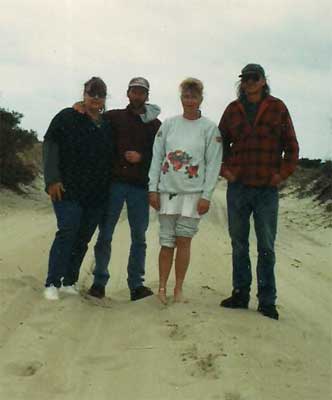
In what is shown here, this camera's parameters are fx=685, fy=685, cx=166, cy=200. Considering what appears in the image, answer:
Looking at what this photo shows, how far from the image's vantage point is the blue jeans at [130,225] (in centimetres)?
676

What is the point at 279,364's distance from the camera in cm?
489

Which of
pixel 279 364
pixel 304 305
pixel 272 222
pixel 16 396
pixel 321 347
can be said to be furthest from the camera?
pixel 304 305

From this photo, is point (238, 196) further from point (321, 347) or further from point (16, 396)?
point (16, 396)

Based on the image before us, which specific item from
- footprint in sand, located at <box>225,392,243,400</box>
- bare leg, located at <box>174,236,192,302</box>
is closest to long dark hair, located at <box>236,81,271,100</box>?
bare leg, located at <box>174,236,192,302</box>

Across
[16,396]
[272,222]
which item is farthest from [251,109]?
[16,396]

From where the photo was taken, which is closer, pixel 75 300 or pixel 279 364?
pixel 279 364

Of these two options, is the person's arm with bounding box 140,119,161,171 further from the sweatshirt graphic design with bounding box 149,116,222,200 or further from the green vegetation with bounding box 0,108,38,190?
the green vegetation with bounding box 0,108,38,190

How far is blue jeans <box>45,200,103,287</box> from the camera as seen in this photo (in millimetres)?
6527

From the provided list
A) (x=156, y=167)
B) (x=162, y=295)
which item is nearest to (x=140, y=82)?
(x=156, y=167)

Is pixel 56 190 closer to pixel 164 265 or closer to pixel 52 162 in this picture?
pixel 52 162

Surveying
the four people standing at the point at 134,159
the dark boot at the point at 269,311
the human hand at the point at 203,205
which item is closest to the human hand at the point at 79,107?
the four people standing at the point at 134,159

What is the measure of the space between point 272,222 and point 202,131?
1.04 m

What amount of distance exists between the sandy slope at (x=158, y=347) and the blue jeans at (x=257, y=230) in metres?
0.32

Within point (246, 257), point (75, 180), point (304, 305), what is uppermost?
point (75, 180)
